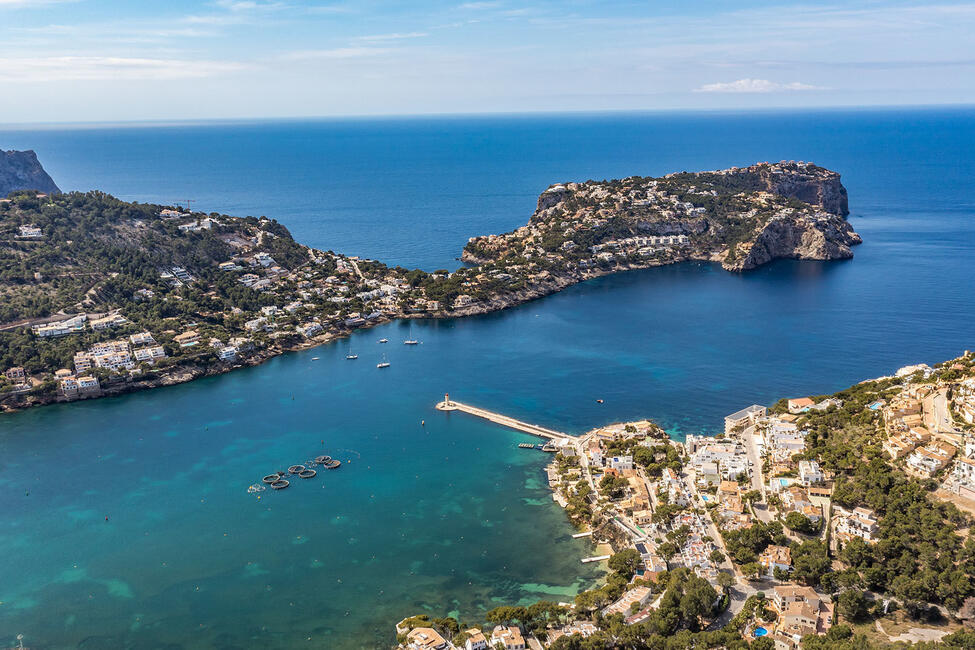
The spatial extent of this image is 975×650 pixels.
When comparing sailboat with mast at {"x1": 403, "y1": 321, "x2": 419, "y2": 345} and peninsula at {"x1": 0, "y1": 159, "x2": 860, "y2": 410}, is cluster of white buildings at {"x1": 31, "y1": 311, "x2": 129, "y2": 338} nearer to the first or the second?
peninsula at {"x1": 0, "y1": 159, "x2": 860, "y2": 410}

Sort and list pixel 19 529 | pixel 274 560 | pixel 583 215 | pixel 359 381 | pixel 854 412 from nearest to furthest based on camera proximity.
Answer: pixel 274 560 < pixel 19 529 < pixel 854 412 < pixel 359 381 < pixel 583 215

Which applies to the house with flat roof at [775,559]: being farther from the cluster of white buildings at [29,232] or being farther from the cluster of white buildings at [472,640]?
the cluster of white buildings at [29,232]

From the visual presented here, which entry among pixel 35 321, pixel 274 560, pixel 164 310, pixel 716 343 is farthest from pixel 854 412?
pixel 35 321

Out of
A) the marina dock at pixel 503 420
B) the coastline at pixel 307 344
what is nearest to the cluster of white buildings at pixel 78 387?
the coastline at pixel 307 344

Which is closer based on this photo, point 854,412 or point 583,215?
point 854,412

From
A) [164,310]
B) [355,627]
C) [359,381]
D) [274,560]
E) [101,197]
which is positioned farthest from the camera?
[101,197]

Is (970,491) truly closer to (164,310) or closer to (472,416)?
(472,416)

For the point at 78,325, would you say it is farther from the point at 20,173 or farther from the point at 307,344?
the point at 20,173
